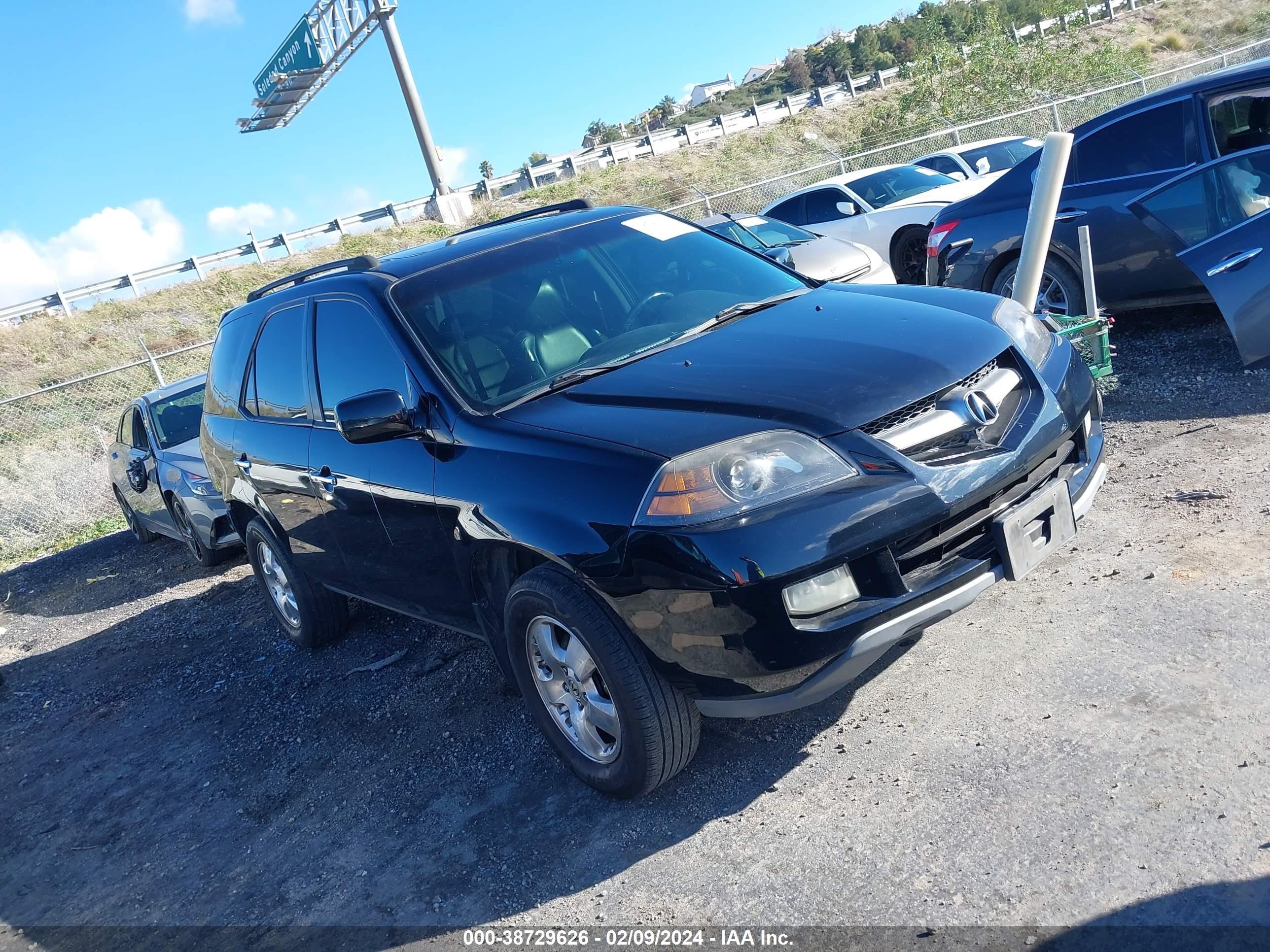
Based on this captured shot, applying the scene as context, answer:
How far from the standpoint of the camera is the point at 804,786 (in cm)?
325

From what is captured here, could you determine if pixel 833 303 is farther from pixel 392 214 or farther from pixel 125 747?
pixel 392 214

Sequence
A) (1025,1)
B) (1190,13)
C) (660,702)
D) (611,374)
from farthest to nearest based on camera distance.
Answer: (1025,1) < (1190,13) < (611,374) < (660,702)

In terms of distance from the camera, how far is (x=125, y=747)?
5.12m

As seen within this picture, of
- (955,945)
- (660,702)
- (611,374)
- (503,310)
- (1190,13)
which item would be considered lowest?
(955,945)

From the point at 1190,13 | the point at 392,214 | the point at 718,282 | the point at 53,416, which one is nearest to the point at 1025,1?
the point at 1190,13

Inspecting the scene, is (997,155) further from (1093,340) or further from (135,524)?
(135,524)

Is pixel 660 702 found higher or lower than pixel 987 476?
lower

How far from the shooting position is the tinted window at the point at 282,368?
4.69m

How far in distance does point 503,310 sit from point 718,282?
3.11 ft

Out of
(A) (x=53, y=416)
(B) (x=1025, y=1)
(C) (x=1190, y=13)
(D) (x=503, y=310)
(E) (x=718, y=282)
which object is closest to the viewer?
(D) (x=503, y=310)

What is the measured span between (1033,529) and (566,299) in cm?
199

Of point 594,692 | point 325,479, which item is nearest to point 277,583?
point 325,479

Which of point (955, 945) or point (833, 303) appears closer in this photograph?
point (955, 945)

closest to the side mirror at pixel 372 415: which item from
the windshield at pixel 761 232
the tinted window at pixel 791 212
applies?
the windshield at pixel 761 232
